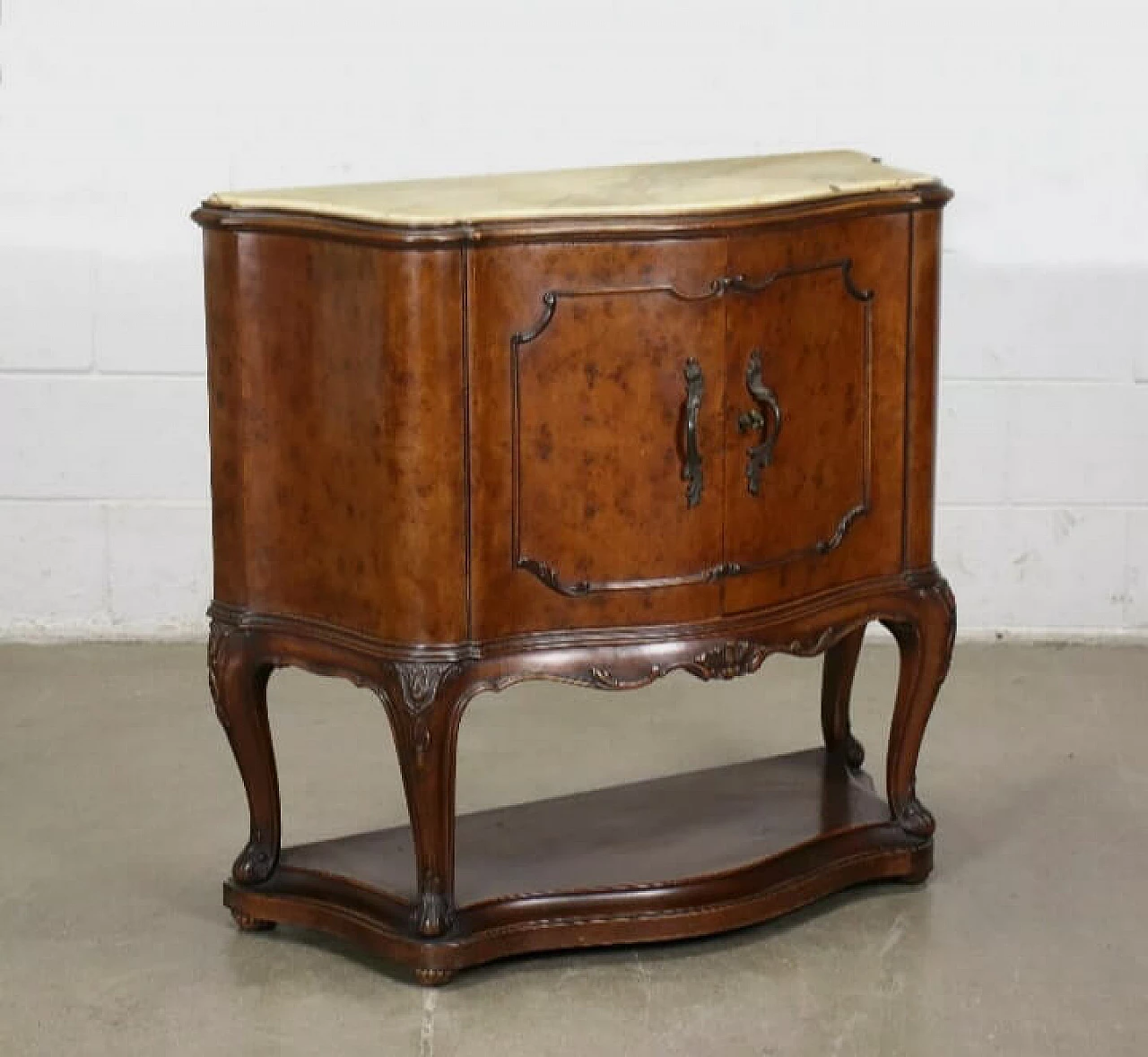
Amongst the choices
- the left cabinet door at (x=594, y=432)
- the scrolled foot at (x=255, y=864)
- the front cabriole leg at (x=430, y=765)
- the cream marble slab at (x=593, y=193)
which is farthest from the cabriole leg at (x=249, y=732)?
the cream marble slab at (x=593, y=193)

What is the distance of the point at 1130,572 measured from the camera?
4.73 meters

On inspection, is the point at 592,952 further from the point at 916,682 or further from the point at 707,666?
the point at 916,682

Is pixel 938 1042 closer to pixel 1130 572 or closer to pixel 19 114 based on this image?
pixel 1130 572

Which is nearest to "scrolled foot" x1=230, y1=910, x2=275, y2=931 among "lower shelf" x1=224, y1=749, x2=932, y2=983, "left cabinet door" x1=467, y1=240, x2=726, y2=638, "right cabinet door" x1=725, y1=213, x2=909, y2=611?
"lower shelf" x1=224, y1=749, x2=932, y2=983

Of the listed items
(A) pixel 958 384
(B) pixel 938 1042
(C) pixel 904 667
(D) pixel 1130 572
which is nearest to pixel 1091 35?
(A) pixel 958 384

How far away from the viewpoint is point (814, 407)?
3131 mm

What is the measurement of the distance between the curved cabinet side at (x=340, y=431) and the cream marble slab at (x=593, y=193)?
49 millimetres

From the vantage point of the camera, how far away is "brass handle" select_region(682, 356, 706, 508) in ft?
9.77

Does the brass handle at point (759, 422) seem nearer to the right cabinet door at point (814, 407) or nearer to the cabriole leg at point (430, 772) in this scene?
the right cabinet door at point (814, 407)

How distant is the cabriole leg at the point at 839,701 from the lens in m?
3.69

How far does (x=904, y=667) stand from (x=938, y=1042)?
67 cm

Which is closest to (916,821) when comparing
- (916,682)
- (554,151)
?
(916,682)

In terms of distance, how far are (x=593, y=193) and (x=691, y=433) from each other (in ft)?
1.17

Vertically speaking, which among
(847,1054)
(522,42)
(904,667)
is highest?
(522,42)
